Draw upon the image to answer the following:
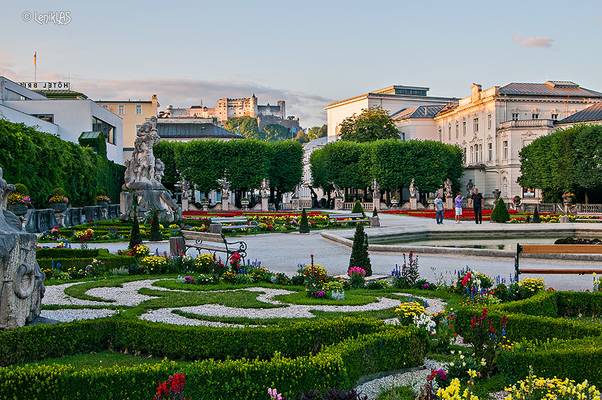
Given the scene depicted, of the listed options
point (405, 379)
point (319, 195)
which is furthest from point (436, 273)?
point (319, 195)

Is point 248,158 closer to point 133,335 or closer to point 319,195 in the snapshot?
point 319,195

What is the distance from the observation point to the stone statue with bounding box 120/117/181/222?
32.1 metres

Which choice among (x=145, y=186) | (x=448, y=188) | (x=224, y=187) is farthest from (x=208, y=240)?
(x=448, y=188)

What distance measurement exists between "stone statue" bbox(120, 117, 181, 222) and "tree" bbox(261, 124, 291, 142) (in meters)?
140

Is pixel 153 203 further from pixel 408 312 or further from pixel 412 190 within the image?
pixel 412 190

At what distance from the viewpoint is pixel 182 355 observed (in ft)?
24.9

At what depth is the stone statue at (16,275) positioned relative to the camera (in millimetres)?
7695

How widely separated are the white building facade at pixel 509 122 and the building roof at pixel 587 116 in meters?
1.63

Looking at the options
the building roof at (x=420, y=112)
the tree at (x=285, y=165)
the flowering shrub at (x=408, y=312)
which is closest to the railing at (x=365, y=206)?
the tree at (x=285, y=165)

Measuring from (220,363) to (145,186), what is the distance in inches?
1061

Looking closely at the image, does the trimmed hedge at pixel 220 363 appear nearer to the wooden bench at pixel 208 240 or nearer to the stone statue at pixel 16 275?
the stone statue at pixel 16 275

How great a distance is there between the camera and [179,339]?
752 centimetres

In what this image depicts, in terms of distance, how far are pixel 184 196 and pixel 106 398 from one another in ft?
175

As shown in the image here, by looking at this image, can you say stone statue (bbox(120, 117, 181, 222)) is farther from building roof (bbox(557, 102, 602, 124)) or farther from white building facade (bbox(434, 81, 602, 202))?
building roof (bbox(557, 102, 602, 124))
